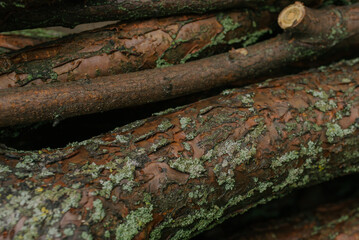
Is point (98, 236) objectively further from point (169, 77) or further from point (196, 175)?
point (169, 77)

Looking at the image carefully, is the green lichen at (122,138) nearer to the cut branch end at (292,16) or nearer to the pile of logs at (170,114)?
the pile of logs at (170,114)

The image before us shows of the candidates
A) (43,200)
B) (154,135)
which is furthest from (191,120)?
(43,200)

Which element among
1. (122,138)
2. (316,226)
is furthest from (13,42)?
(316,226)

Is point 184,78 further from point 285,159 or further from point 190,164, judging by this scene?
point 285,159

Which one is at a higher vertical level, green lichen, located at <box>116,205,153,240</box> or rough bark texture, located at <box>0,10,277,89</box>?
rough bark texture, located at <box>0,10,277,89</box>

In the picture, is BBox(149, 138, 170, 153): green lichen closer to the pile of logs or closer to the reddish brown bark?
the pile of logs

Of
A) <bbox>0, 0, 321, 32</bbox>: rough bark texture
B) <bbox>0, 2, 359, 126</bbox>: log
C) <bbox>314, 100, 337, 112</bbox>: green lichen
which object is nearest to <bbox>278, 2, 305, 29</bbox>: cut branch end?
<bbox>0, 2, 359, 126</bbox>: log

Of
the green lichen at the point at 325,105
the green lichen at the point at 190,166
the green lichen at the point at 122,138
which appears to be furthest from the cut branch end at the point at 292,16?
the green lichen at the point at 122,138
